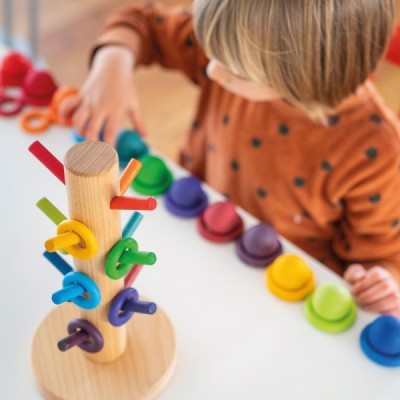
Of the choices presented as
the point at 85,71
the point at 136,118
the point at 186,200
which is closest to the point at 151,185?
the point at 186,200

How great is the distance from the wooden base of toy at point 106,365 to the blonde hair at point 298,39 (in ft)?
0.93

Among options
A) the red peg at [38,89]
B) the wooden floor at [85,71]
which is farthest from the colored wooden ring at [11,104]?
the wooden floor at [85,71]

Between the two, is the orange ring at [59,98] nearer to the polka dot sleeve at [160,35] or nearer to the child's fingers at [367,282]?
the polka dot sleeve at [160,35]

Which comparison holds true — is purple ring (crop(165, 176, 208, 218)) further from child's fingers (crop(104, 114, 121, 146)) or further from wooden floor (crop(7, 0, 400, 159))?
wooden floor (crop(7, 0, 400, 159))

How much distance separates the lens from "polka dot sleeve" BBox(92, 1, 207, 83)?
0.96 meters

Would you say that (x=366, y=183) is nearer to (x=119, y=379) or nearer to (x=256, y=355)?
(x=256, y=355)

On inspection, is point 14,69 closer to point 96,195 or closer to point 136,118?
point 136,118

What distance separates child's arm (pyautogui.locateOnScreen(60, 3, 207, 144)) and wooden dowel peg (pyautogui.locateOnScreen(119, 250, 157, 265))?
1.06ft

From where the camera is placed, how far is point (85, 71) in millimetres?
1773

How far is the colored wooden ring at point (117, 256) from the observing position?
1.70 ft

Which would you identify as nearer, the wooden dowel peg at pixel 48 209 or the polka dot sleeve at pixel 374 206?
the wooden dowel peg at pixel 48 209

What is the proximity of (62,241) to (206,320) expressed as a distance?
222 millimetres

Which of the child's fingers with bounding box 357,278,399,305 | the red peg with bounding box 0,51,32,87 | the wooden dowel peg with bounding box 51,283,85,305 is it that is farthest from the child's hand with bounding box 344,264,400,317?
the red peg with bounding box 0,51,32,87

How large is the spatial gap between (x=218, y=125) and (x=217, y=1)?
1.06 ft
